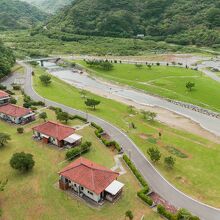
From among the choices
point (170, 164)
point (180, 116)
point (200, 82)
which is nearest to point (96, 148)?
point (170, 164)

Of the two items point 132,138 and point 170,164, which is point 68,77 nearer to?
point 132,138

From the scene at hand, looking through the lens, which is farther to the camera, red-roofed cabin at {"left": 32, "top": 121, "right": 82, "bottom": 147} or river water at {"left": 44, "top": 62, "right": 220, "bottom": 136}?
river water at {"left": 44, "top": 62, "right": 220, "bottom": 136}

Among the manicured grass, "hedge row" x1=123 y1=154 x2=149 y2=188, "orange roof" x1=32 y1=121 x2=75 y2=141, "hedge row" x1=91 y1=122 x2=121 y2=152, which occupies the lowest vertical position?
the manicured grass

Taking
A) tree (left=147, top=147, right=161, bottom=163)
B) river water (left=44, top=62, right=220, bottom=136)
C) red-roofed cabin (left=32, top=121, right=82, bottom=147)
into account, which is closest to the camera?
tree (left=147, top=147, right=161, bottom=163)

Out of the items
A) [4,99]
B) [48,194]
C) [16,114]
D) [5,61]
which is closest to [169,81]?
[5,61]

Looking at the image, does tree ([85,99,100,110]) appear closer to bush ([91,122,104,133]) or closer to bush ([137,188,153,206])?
bush ([91,122,104,133])

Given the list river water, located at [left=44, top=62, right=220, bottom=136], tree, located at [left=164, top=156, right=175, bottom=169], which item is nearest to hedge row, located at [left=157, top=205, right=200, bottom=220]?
A: tree, located at [left=164, top=156, right=175, bottom=169]
